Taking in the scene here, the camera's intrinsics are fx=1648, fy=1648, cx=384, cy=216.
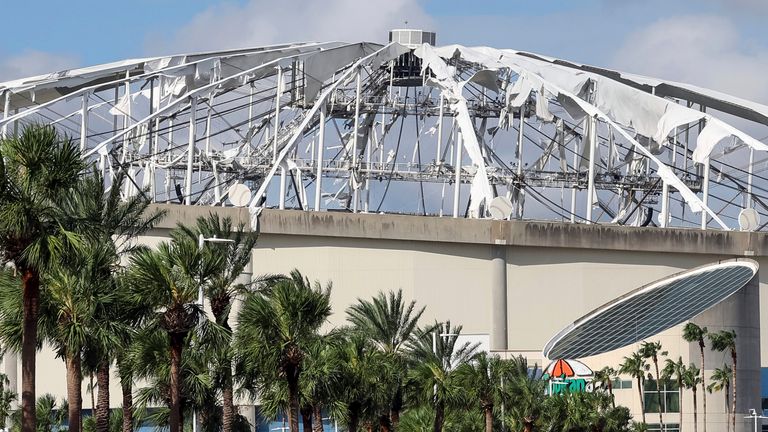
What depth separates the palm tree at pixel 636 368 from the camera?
273 feet

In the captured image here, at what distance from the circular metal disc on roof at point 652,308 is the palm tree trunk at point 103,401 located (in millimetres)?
39953

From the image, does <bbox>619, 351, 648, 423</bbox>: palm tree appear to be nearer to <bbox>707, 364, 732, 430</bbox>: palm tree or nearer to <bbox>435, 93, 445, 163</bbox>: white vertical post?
<bbox>707, 364, 732, 430</bbox>: palm tree

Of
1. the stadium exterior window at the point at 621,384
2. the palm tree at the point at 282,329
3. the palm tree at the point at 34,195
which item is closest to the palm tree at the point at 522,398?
the palm tree at the point at 282,329

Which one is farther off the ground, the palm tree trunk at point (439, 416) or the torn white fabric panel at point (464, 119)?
the torn white fabric panel at point (464, 119)

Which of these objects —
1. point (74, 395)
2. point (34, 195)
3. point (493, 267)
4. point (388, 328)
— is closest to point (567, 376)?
point (388, 328)

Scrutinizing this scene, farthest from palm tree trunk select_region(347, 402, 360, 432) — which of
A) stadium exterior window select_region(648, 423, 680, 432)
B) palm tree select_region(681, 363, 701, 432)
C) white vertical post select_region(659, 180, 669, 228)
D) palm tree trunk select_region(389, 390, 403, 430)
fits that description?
white vertical post select_region(659, 180, 669, 228)

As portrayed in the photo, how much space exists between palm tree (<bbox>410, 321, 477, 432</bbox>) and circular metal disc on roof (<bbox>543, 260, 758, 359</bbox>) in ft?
86.9

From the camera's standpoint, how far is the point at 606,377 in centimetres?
8356

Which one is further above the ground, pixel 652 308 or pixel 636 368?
pixel 652 308

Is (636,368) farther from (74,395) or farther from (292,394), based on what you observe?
(74,395)

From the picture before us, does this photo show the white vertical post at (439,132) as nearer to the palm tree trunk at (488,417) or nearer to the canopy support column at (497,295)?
the canopy support column at (497,295)

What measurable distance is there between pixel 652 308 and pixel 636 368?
268 inches

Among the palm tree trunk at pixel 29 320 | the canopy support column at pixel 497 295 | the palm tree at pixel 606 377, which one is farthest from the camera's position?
the canopy support column at pixel 497 295

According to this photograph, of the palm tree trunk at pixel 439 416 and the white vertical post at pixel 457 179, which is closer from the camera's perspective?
the palm tree trunk at pixel 439 416
